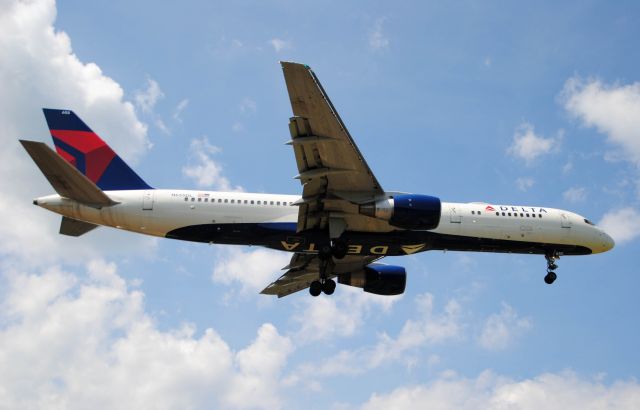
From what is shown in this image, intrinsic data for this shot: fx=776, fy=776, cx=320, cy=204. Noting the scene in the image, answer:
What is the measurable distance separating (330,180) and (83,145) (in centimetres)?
1127

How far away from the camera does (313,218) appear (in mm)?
31906

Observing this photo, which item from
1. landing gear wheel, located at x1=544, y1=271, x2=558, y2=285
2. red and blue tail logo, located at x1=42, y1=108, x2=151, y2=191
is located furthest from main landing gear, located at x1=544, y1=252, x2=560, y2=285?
red and blue tail logo, located at x1=42, y1=108, x2=151, y2=191

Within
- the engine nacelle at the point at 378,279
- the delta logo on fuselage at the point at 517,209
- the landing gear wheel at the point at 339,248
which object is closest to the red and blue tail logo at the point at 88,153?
the landing gear wheel at the point at 339,248

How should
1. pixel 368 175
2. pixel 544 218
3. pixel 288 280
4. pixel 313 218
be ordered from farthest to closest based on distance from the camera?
pixel 288 280, pixel 544 218, pixel 313 218, pixel 368 175

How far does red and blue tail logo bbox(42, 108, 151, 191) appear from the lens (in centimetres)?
3256

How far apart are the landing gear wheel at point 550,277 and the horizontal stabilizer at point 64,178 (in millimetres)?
19728

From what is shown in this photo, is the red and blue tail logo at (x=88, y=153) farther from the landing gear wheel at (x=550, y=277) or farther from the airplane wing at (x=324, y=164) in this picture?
the landing gear wheel at (x=550, y=277)

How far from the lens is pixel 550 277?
3594 cm

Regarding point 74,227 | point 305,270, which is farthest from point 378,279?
point 74,227

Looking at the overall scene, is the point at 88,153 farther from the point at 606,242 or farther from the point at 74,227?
the point at 606,242

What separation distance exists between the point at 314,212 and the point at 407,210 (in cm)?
405

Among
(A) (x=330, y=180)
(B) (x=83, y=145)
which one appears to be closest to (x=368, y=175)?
(A) (x=330, y=180)

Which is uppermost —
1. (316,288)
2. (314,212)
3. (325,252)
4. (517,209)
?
(517,209)

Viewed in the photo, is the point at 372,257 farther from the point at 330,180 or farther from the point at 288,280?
the point at 330,180
